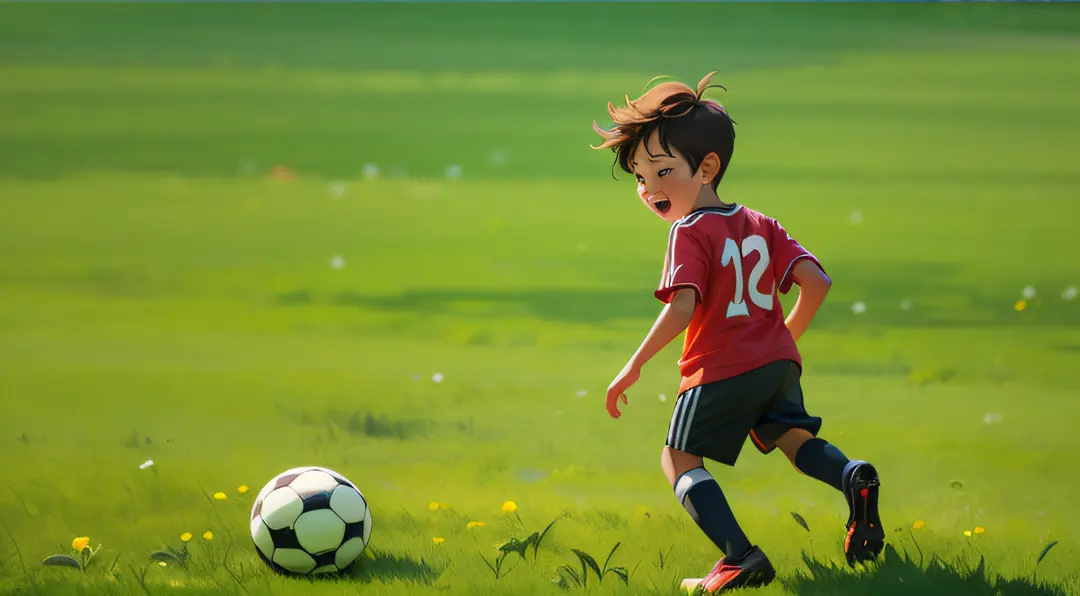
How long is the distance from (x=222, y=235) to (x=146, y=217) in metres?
1.45

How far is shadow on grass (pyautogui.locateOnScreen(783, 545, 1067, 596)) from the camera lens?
4.27 meters

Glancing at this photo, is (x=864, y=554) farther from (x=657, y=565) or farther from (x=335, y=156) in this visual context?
(x=335, y=156)

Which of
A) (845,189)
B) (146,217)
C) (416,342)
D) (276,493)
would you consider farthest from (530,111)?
(276,493)

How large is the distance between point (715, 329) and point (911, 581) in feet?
3.51

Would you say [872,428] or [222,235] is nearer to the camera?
[872,428]

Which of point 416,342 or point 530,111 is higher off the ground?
point 530,111

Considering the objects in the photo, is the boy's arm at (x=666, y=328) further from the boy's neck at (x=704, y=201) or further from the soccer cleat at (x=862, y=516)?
the soccer cleat at (x=862, y=516)

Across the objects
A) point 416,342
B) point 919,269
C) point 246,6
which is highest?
point 246,6

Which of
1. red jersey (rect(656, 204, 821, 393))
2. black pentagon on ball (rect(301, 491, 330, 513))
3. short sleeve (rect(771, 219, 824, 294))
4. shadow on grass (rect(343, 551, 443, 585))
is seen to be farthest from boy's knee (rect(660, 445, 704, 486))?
black pentagon on ball (rect(301, 491, 330, 513))

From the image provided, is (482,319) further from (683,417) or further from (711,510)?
(711,510)

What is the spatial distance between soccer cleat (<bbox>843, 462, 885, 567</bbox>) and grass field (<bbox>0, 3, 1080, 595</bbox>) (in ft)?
0.33

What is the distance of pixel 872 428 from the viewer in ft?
21.9

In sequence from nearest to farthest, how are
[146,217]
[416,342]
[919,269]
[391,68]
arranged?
[416,342]
[919,269]
[146,217]
[391,68]

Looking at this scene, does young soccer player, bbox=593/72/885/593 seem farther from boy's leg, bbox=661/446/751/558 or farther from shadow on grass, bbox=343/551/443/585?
shadow on grass, bbox=343/551/443/585
